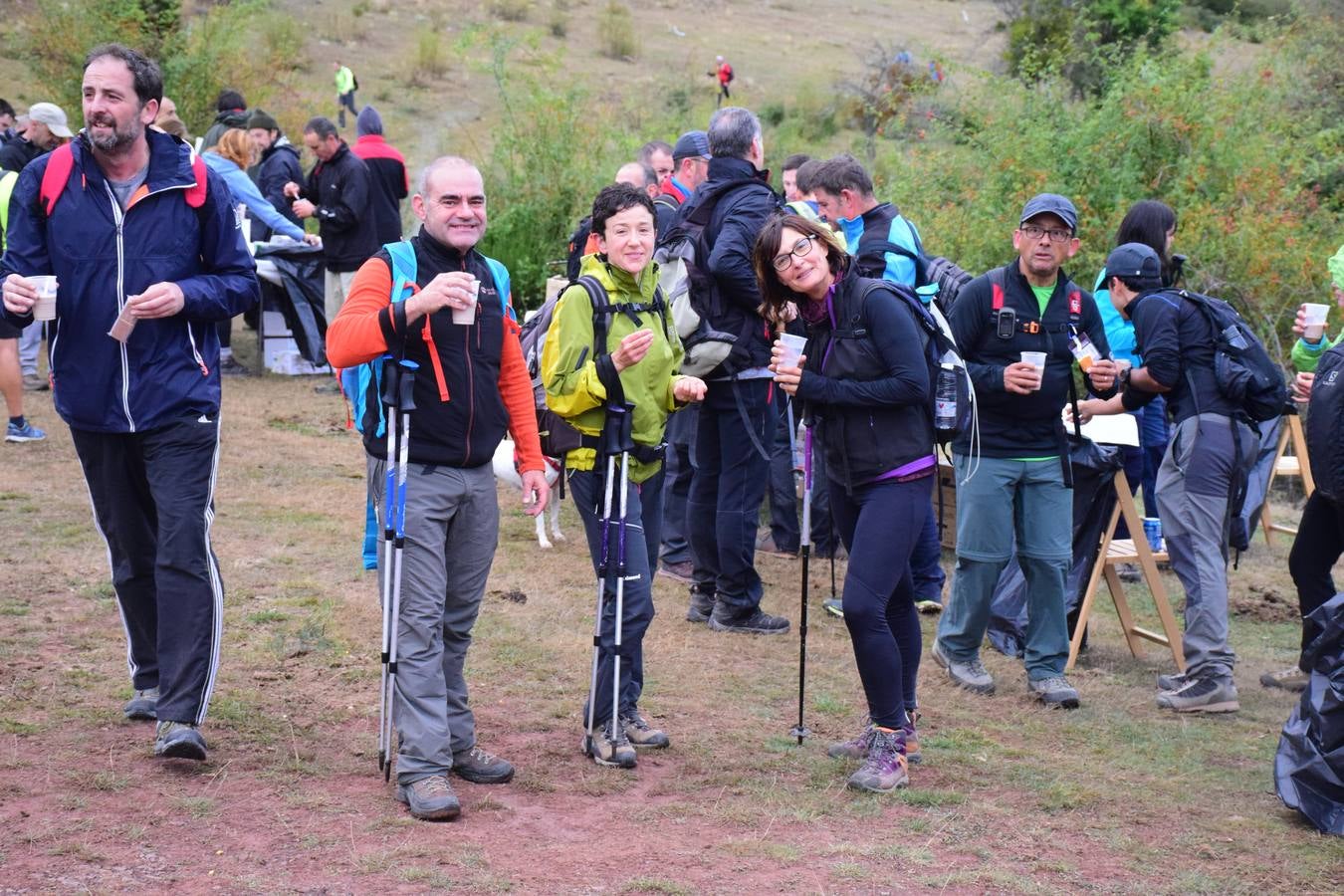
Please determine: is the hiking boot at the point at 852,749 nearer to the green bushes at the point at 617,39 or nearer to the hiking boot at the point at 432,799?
the hiking boot at the point at 432,799

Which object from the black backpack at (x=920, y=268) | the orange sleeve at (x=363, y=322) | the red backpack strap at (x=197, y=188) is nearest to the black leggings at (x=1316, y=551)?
the black backpack at (x=920, y=268)

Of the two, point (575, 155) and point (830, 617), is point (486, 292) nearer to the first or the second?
point (830, 617)

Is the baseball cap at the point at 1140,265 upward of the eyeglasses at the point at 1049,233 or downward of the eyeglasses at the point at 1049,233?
downward

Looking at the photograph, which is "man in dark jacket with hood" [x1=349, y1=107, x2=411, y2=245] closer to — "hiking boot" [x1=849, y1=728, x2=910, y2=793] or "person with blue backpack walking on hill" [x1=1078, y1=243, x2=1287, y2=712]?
"person with blue backpack walking on hill" [x1=1078, y1=243, x2=1287, y2=712]

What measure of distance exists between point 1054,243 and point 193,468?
3562mm

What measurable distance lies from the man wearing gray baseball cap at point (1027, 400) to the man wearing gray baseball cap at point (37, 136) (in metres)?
7.69

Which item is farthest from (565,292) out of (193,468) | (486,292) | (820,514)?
(820,514)

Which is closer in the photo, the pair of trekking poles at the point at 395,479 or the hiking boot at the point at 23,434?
the pair of trekking poles at the point at 395,479

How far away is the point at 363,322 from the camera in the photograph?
14.4 feet

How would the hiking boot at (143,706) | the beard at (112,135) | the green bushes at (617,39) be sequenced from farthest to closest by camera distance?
the green bushes at (617,39), the hiking boot at (143,706), the beard at (112,135)

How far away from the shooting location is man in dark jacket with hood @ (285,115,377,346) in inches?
474

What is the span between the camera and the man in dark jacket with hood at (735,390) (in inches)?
270

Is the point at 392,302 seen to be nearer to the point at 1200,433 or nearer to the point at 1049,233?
the point at 1049,233

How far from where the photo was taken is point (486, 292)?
4.65m
